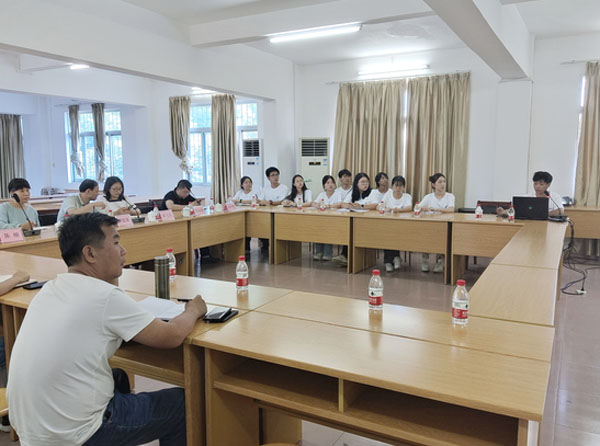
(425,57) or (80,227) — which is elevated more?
(425,57)

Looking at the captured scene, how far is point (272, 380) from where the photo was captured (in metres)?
1.73

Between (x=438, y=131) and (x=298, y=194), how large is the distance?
240 centimetres

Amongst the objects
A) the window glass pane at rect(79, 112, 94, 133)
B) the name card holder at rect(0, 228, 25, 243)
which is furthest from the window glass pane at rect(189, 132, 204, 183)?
the name card holder at rect(0, 228, 25, 243)

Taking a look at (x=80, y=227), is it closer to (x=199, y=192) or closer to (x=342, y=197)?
(x=342, y=197)

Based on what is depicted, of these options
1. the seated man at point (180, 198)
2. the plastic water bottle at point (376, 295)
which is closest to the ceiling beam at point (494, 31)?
the plastic water bottle at point (376, 295)

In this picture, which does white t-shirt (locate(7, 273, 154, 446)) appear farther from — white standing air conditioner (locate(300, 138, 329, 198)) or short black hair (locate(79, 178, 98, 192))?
white standing air conditioner (locate(300, 138, 329, 198))

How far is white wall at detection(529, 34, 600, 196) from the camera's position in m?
6.31

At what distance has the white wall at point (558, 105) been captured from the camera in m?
6.31

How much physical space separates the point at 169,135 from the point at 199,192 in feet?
4.35

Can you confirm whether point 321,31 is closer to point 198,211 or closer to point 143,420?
point 198,211

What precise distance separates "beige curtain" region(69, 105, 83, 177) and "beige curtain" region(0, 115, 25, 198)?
4.13 feet

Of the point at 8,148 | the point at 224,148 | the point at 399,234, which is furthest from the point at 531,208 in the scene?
the point at 8,148

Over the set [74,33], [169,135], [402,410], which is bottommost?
[402,410]

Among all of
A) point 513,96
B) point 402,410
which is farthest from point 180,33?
point 402,410
